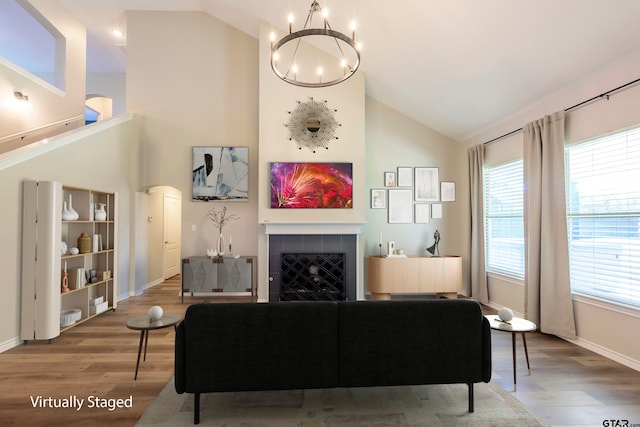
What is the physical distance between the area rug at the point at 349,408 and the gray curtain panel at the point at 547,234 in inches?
64.1

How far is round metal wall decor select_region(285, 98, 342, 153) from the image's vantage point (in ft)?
18.6

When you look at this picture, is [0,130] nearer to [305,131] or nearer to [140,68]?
[140,68]

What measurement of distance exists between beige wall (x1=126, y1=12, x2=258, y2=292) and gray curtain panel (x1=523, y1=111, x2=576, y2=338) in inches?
164

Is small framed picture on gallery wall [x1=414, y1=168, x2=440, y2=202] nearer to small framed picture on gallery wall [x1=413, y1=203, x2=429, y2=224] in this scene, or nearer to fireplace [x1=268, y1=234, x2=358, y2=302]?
small framed picture on gallery wall [x1=413, y1=203, x2=429, y2=224]

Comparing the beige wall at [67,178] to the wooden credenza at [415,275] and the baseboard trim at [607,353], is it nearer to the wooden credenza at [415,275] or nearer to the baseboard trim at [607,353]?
the wooden credenza at [415,275]

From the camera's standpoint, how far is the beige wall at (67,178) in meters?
3.40

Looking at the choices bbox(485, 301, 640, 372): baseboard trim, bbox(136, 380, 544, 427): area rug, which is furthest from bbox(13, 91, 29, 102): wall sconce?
bbox(485, 301, 640, 372): baseboard trim

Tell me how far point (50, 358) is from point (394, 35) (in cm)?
515

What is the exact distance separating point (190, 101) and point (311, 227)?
3119mm

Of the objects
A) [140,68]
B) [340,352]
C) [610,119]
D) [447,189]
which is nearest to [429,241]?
[447,189]

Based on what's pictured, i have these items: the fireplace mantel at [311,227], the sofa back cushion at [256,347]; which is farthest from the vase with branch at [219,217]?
the sofa back cushion at [256,347]

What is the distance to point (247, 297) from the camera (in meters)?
5.96

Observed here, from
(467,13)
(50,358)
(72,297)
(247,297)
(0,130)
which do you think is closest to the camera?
(50,358)

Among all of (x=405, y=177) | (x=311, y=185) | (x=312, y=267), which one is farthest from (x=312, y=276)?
(x=405, y=177)
